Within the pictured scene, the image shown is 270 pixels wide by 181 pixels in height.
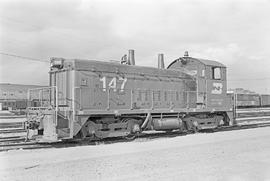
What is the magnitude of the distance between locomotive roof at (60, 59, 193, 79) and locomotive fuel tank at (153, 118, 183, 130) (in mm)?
2248

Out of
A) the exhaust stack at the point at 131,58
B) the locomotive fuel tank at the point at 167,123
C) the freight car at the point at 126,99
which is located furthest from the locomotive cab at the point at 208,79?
the exhaust stack at the point at 131,58

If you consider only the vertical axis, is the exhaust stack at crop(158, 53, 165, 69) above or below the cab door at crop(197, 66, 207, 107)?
above

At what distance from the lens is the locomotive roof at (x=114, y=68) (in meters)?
13.0

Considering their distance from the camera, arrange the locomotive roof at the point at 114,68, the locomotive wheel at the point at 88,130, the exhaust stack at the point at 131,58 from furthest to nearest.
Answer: the exhaust stack at the point at 131,58
the locomotive roof at the point at 114,68
the locomotive wheel at the point at 88,130

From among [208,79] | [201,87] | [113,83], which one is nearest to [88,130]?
[113,83]

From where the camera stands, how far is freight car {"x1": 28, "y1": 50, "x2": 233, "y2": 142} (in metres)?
12.2

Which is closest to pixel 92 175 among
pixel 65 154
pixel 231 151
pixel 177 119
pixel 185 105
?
pixel 65 154

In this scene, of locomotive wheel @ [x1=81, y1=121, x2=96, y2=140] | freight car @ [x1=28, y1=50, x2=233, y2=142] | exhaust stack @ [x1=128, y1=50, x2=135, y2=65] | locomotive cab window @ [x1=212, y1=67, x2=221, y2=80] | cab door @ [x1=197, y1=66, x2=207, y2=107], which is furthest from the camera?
locomotive cab window @ [x1=212, y1=67, x2=221, y2=80]

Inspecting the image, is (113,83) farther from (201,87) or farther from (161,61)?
(201,87)

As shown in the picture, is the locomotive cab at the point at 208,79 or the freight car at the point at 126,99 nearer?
the freight car at the point at 126,99

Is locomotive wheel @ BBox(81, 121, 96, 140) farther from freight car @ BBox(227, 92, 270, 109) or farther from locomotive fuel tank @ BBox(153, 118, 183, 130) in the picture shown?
freight car @ BBox(227, 92, 270, 109)

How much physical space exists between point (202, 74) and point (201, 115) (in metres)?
2.16

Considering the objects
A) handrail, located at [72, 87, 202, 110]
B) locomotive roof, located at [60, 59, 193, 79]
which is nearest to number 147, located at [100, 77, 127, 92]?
handrail, located at [72, 87, 202, 110]

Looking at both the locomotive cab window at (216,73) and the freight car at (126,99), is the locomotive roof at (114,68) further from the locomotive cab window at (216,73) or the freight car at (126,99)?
the locomotive cab window at (216,73)
